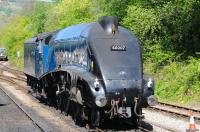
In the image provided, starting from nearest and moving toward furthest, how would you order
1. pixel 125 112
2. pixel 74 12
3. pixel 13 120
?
pixel 125 112, pixel 13 120, pixel 74 12

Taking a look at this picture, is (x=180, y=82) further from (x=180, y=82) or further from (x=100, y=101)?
(x=100, y=101)

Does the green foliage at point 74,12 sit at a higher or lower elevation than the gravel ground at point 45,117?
higher

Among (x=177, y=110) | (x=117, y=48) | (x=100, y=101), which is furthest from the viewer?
(x=177, y=110)

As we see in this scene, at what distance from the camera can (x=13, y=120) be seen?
16984 mm

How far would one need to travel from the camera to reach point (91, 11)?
46688mm

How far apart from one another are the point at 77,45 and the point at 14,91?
14.9 meters

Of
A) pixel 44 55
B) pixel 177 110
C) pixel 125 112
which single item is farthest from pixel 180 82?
pixel 125 112

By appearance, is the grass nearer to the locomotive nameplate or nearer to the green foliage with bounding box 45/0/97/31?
the locomotive nameplate

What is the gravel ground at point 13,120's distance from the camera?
14953 mm

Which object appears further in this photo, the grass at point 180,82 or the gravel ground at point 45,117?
the grass at point 180,82

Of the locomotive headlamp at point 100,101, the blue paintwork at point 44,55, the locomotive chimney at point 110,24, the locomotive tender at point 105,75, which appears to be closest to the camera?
the locomotive headlamp at point 100,101

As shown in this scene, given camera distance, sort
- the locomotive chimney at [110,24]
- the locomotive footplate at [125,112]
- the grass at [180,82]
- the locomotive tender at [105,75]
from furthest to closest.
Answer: the grass at [180,82]
the locomotive chimney at [110,24]
the locomotive footplate at [125,112]
the locomotive tender at [105,75]

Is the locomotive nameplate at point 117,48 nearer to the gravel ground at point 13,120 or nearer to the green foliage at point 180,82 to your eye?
the gravel ground at point 13,120

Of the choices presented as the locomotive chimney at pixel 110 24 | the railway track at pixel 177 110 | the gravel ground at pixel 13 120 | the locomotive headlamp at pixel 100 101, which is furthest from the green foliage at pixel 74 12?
the locomotive headlamp at pixel 100 101
